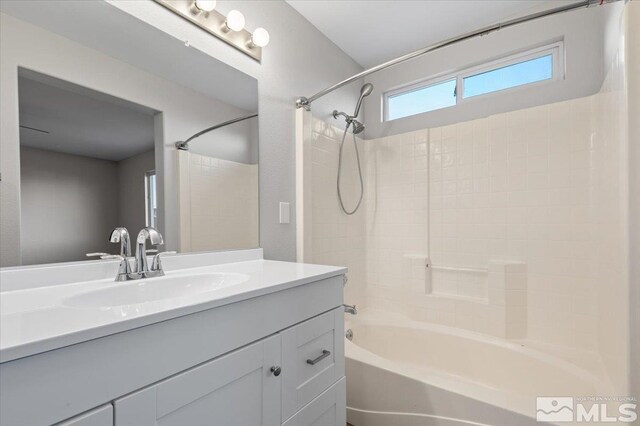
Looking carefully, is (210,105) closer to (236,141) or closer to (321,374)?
(236,141)

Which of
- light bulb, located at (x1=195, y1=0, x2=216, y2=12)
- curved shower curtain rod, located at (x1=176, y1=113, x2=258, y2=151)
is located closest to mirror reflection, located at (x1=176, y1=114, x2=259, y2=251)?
curved shower curtain rod, located at (x1=176, y1=113, x2=258, y2=151)

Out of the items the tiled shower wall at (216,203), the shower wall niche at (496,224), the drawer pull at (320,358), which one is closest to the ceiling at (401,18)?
the shower wall niche at (496,224)

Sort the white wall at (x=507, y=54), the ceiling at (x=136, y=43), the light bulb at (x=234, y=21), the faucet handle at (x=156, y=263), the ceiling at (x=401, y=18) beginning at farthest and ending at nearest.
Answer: the ceiling at (x=401, y=18) → the white wall at (x=507, y=54) → the light bulb at (x=234, y=21) → the faucet handle at (x=156, y=263) → the ceiling at (x=136, y=43)

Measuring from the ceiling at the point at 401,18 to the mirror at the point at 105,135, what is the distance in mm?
882

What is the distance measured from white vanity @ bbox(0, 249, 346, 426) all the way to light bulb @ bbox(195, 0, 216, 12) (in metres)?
1.06

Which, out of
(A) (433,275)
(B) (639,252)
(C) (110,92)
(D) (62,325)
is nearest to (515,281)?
(A) (433,275)

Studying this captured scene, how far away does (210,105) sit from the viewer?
4.74 feet

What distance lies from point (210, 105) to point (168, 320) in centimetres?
108

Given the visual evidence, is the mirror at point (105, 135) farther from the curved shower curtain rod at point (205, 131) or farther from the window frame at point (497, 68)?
the window frame at point (497, 68)

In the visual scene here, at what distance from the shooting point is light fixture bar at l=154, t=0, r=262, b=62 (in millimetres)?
1297

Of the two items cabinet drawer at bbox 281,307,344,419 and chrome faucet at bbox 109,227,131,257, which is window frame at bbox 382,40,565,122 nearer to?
cabinet drawer at bbox 281,307,344,419

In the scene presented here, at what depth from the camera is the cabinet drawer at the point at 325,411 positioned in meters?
1.02

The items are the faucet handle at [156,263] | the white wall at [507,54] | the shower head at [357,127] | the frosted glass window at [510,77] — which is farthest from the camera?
the shower head at [357,127]

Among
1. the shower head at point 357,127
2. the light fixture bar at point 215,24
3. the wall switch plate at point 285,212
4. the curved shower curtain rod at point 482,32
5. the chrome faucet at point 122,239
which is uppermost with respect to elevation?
the light fixture bar at point 215,24
